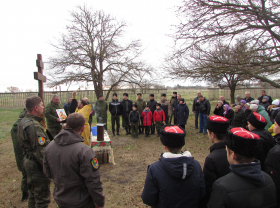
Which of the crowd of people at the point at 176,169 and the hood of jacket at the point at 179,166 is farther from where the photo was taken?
the hood of jacket at the point at 179,166

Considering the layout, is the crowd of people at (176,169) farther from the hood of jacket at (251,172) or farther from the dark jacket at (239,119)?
the dark jacket at (239,119)

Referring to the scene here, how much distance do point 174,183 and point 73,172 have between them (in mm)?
1078

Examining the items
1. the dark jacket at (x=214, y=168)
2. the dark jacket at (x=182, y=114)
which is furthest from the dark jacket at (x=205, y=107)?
the dark jacket at (x=214, y=168)

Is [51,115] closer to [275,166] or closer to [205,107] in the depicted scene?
[275,166]

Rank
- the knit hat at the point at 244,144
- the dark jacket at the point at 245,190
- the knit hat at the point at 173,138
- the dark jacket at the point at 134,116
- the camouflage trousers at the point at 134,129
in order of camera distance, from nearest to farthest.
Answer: the dark jacket at the point at 245,190 < the knit hat at the point at 244,144 < the knit hat at the point at 173,138 < the dark jacket at the point at 134,116 < the camouflage trousers at the point at 134,129

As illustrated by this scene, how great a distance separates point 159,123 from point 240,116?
343 centimetres

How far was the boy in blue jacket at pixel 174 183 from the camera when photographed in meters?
1.58

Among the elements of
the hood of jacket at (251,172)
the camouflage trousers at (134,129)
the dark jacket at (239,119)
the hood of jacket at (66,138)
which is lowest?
the camouflage trousers at (134,129)

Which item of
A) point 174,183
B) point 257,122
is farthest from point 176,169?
point 257,122

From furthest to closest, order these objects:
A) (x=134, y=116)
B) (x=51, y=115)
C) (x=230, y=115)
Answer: (x=134, y=116) → (x=230, y=115) → (x=51, y=115)

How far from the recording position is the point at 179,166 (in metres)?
1.57

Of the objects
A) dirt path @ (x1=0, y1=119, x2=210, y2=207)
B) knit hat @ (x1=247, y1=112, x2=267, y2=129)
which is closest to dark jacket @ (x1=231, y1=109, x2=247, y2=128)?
dirt path @ (x1=0, y1=119, x2=210, y2=207)

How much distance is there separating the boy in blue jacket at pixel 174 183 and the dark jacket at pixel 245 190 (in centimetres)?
28

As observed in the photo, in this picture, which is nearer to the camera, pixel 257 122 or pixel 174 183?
pixel 174 183
